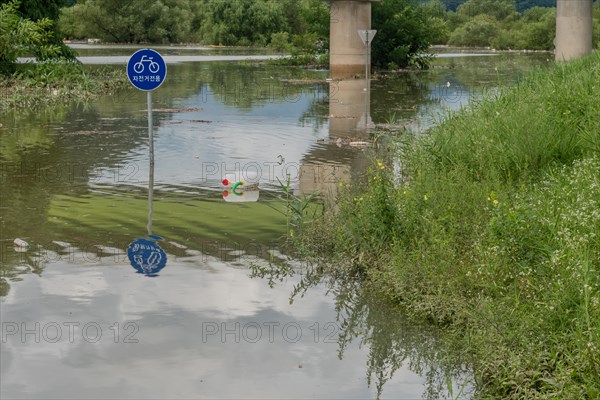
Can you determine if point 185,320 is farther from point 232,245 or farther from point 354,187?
point 354,187

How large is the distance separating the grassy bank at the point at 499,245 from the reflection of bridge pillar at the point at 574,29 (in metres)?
27.2

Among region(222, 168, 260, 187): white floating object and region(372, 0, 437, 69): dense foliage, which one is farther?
region(372, 0, 437, 69): dense foliage

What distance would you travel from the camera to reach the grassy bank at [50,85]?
99.8 feet

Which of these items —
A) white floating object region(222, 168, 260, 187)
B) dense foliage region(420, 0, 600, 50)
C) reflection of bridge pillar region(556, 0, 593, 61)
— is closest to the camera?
white floating object region(222, 168, 260, 187)

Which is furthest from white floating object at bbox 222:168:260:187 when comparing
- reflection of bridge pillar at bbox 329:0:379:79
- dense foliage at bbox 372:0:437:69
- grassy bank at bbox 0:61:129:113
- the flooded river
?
dense foliage at bbox 372:0:437:69

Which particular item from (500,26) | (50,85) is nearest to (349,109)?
(50,85)

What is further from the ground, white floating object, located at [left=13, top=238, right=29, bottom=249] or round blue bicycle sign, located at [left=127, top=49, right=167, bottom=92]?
round blue bicycle sign, located at [left=127, top=49, right=167, bottom=92]

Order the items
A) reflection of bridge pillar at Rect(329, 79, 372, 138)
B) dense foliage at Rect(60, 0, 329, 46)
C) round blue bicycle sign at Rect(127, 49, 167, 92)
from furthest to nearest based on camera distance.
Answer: dense foliage at Rect(60, 0, 329, 46) < reflection of bridge pillar at Rect(329, 79, 372, 138) < round blue bicycle sign at Rect(127, 49, 167, 92)

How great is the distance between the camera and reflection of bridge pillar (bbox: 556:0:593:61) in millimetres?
40500

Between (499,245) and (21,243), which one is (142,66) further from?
(499,245)

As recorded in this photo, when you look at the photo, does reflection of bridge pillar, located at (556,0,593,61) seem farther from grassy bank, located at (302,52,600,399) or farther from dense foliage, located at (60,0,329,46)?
dense foliage, located at (60,0,329,46)

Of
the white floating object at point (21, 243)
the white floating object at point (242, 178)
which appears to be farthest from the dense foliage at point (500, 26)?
the white floating object at point (21, 243)

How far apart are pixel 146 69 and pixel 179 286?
6665mm

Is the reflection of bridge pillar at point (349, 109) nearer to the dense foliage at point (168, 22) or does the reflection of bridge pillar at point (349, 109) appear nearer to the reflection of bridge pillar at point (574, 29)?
the reflection of bridge pillar at point (574, 29)
